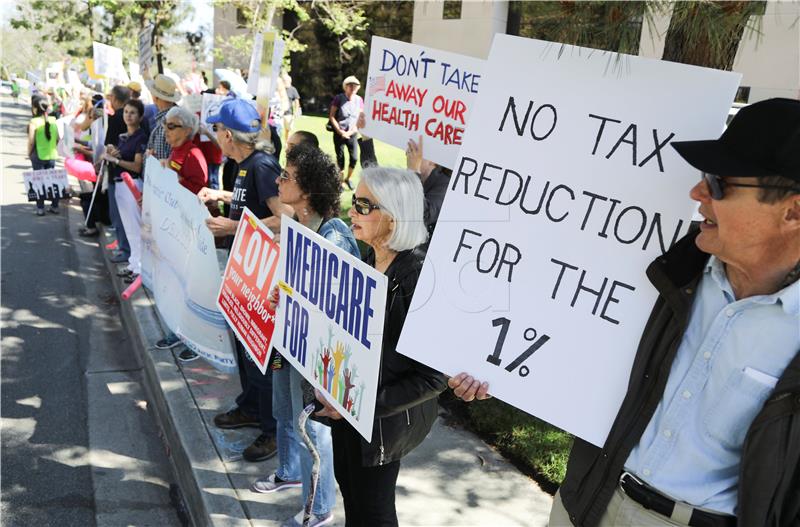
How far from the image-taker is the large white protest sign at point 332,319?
2020 millimetres

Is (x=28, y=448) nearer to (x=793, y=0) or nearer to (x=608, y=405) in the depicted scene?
(x=608, y=405)

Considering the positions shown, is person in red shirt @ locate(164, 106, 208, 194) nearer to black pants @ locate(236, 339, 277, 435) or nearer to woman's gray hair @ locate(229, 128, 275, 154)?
woman's gray hair @ locate(229, 128, 275, 154)

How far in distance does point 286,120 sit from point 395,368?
8758mm

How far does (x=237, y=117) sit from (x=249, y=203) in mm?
525

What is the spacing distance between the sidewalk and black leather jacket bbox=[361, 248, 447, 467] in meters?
1.07

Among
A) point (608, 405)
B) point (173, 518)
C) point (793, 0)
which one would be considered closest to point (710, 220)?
point (608, 405)

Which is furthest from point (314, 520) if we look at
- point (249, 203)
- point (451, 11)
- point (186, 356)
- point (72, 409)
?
point (451, 11)

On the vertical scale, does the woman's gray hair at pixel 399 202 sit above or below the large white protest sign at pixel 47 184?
above

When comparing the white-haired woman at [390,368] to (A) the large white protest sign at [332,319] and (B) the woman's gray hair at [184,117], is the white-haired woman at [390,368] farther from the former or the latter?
(B) the woman's gray hair at [184,117]

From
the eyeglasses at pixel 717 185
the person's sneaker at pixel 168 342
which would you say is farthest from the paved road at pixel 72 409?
the eyeglasses at pixel 717 185

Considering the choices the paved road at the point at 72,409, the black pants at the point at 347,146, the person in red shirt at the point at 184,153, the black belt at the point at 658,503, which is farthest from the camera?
the black pants at the point at 347,146

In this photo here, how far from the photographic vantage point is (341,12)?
17.4 m

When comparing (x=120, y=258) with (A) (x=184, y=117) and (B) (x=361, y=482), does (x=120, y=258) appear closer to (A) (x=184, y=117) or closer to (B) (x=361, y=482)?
(A) (x=184, y=117)

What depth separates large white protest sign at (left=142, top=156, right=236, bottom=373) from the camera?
3.78 m
